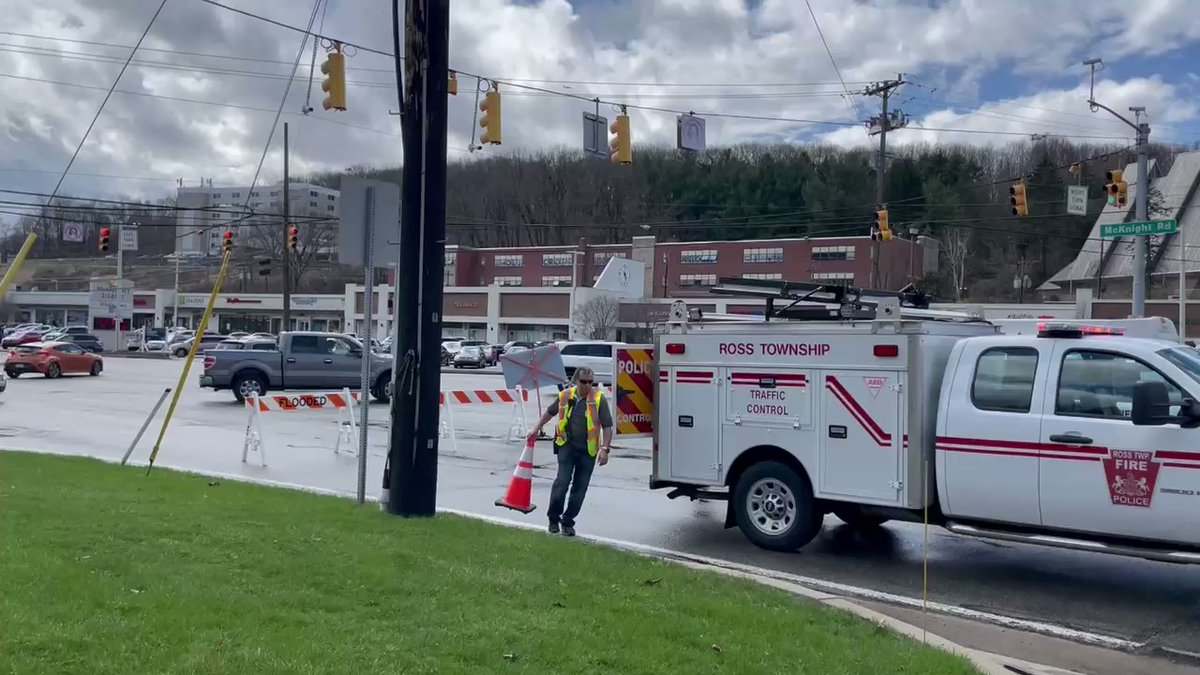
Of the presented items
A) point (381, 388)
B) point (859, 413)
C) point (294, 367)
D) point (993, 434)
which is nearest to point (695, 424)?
point (859, 413)

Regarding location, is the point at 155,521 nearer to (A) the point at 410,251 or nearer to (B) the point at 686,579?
(A) the point at 410,251

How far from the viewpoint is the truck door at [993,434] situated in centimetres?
786

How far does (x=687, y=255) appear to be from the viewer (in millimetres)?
81812

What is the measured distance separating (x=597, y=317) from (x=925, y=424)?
63.6 metres

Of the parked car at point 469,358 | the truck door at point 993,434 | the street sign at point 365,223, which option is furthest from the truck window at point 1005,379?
the parked car at point 469,358

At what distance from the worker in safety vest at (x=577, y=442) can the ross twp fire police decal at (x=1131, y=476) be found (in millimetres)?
4205

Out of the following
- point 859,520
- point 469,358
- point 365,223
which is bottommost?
point 859,520

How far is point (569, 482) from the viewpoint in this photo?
9.68 metres

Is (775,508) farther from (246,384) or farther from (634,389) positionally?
(246,384)

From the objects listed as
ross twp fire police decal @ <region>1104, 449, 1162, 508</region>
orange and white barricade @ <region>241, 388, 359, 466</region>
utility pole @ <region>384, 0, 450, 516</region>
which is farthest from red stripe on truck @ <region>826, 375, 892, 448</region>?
orange and white barricade @ <region>241, 388, 359, 466</region>

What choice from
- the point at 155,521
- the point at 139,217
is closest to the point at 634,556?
the point at 155,521

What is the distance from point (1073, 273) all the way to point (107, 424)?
7907cm

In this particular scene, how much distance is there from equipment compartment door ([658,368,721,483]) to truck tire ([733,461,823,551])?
38cm

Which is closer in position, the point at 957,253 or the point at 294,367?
the point at 294,367
